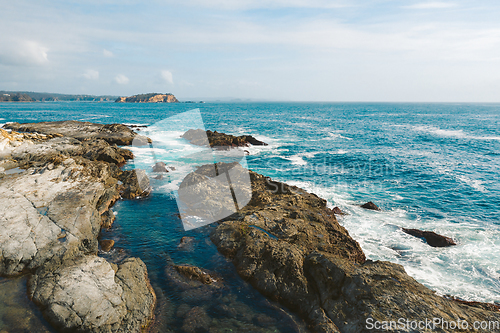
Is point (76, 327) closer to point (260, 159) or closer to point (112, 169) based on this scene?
point (112, 169)

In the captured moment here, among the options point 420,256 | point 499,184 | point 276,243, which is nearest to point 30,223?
point 276,243

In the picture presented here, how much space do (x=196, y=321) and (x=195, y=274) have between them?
2.52 m

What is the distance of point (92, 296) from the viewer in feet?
29.3

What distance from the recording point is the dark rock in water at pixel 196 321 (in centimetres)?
897

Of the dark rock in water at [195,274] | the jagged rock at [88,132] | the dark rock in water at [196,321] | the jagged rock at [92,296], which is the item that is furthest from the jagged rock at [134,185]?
the jagged rock at [88,132]

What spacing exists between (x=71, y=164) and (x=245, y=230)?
15.9 meters

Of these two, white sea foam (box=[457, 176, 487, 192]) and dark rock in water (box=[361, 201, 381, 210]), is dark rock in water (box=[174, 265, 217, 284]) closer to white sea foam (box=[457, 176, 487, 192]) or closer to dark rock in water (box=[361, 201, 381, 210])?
dark rock in water (box=[361, 201, 381, 210])

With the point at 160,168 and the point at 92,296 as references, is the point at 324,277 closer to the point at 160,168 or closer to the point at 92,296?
the point at 92,296

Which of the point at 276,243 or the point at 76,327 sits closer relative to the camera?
the point at 76,327

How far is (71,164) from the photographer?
20.2 metres

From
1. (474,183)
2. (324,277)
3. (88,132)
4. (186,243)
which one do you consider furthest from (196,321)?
(88,132)

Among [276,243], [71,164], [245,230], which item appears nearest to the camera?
[276,243]

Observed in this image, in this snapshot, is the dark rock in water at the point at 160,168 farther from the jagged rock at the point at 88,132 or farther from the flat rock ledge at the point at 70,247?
the jagged rock at the point at 88,132

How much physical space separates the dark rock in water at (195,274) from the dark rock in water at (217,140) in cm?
3044
